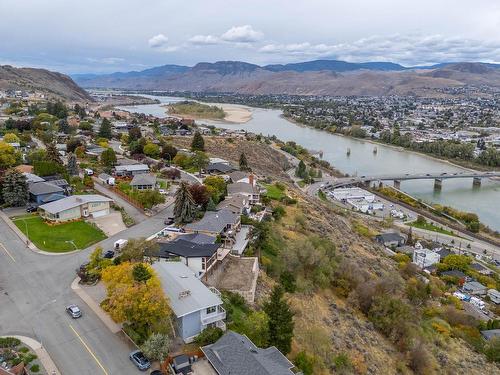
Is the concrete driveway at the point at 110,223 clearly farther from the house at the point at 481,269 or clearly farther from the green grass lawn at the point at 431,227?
the green grass lawn at the point at 431,227

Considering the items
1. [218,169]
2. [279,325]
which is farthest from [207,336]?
[218,169]

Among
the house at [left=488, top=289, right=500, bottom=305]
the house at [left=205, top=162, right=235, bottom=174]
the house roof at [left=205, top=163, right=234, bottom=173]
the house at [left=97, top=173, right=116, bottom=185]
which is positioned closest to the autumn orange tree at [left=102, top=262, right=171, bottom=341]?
the house at [left=97, top=173, right=116, bottom=185]

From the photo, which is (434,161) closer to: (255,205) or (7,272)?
(255,205)

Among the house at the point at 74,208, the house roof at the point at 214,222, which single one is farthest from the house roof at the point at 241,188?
the house at the point at 74,208

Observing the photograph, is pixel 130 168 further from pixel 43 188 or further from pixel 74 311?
pixel 74 311

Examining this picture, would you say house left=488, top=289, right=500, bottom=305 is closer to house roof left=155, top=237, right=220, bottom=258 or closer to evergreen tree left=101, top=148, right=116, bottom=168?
house roof left=155, top=237, right=220, bottom=258

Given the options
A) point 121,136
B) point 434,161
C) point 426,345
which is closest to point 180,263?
point 426,345
